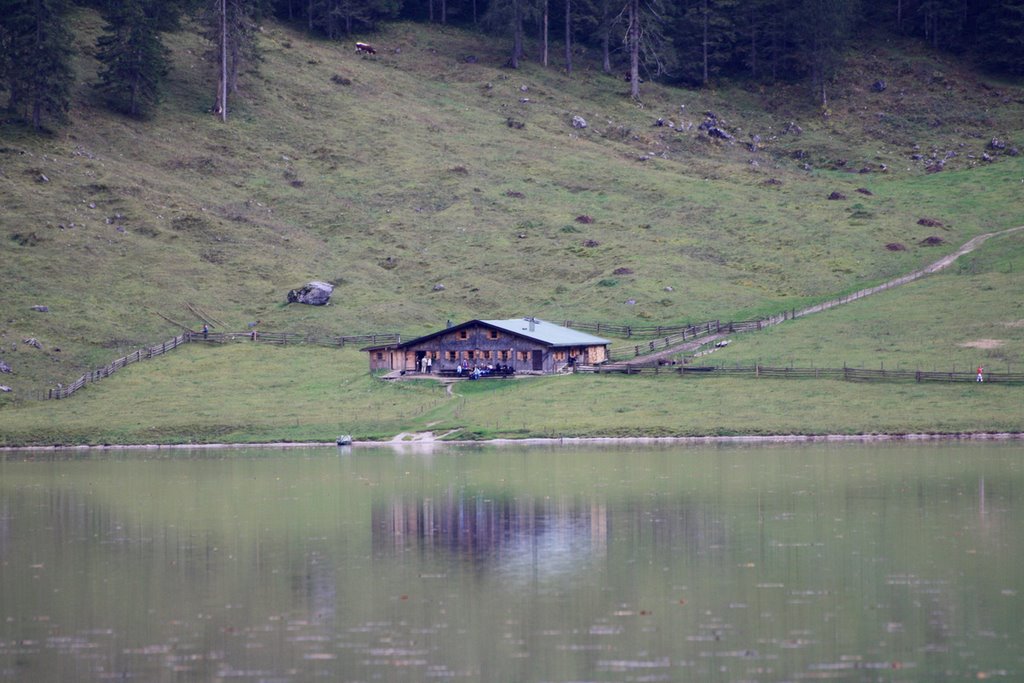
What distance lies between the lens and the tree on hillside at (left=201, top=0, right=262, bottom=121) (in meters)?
144

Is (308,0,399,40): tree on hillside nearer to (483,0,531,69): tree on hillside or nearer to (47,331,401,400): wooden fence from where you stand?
(483,0,531,69): tree on hillside

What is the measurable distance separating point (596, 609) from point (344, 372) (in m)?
61.2

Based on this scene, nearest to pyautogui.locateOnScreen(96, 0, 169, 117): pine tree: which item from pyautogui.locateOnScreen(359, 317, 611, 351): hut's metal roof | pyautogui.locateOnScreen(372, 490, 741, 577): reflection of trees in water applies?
pyautogui.locateOnScreen(359, 317, 611, 351): hut's metal roof

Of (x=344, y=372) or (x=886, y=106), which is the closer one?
(x=344, y=372)

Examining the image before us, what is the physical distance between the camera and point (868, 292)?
105m

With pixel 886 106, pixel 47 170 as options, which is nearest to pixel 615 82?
pixel 886 106

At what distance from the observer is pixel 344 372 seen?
90.2 m

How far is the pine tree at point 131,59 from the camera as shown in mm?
136000

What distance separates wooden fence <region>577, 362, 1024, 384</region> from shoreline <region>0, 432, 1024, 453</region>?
9804mm

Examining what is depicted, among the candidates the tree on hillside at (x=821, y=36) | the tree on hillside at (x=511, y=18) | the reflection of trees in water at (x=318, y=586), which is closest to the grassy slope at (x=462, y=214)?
the tree on hillside at (x=511, y=18)

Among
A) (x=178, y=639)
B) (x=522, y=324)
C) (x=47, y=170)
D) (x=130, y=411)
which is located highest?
(x=47, y=170)

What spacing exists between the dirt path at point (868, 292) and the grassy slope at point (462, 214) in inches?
88.5

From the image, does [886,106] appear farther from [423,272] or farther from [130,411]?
[130,411]

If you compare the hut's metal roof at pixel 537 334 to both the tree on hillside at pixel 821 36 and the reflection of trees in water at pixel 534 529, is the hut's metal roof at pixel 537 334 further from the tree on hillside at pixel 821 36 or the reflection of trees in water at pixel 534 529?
the tree on hillside at pixel 821 36
